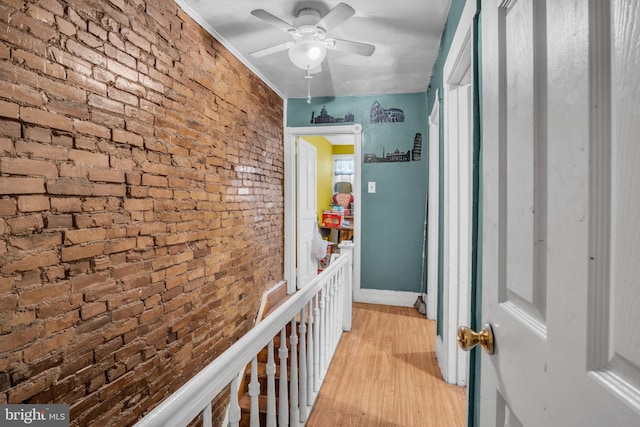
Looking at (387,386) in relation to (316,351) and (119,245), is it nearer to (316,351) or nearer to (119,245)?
(316,351)

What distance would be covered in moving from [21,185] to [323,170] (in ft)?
Answer: 17.9

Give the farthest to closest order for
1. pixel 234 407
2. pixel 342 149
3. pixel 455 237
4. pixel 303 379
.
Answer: pixel 342 149, pixel 455 237, pixel 303 379, pixel 234 407

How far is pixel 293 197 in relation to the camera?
158 inches

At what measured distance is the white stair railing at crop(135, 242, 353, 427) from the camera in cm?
73

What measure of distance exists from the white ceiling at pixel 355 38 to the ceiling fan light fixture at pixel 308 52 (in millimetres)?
221

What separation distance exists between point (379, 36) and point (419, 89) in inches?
49.4

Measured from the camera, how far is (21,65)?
1214 mm

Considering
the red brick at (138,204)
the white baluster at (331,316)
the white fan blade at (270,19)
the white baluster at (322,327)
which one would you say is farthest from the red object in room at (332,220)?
the red brick at (138,204)

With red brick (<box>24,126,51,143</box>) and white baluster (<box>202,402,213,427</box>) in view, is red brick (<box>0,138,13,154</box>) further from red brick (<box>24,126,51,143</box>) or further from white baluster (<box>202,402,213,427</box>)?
white baluster (<box>202,402,213,427</box>)

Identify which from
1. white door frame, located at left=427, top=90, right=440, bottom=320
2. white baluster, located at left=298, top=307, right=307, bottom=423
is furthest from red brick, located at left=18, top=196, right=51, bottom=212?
white door frame, located at left=427, top=90, right=440, bottom=320

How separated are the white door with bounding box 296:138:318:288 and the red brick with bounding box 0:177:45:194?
292 centimetres

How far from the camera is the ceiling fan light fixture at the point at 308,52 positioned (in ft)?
7.00

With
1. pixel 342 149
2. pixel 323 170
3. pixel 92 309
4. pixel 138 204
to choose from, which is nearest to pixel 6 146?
pixel 138 204

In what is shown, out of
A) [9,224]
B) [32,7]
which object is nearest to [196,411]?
[9,224]
